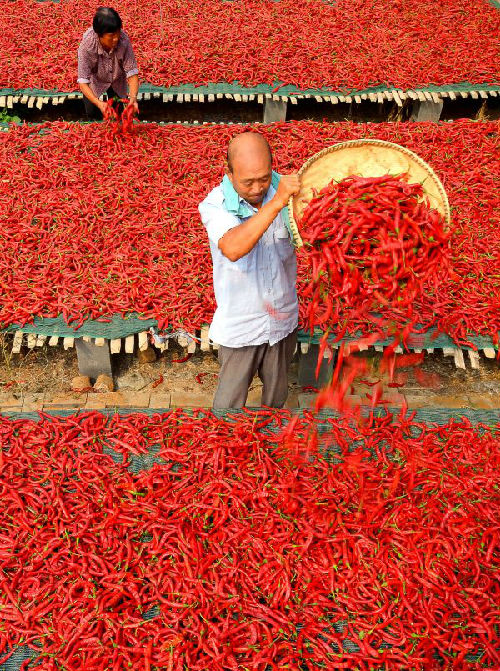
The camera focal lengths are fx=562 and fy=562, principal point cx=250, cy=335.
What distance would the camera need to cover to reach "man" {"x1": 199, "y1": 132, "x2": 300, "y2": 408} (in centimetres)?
279

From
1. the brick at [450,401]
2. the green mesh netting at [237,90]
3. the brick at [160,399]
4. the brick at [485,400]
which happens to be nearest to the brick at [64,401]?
the brick at [160,399]

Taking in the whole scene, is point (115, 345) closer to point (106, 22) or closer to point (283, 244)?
point (283, 244)

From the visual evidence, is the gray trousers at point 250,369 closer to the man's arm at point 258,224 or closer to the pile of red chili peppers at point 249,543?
the pile of red chili peppers at point 249,543

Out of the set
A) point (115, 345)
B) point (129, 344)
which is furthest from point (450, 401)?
point (115, 345)

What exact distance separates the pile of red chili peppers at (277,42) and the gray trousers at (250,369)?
5.43 m

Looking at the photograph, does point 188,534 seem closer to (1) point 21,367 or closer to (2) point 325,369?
(2) point 325,369

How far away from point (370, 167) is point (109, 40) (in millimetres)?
3866

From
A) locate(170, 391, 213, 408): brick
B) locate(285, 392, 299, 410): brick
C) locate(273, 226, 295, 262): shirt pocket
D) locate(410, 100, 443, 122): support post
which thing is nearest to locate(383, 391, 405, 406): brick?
locate(285, 392, 299, 410): brick

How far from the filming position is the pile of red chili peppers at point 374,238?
9.94ft

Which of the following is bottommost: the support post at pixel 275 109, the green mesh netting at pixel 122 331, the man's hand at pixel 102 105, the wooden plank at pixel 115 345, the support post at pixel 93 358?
the support post at pixel 93 358

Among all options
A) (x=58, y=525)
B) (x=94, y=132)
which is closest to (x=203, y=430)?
Answer: (x=58, y=525)

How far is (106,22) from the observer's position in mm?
5551

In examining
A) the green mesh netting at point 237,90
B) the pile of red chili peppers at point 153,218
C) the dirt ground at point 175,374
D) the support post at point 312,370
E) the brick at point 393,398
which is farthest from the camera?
the green mesh netting at point 237,90

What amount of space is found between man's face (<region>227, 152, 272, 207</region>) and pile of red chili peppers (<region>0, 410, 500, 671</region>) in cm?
154
